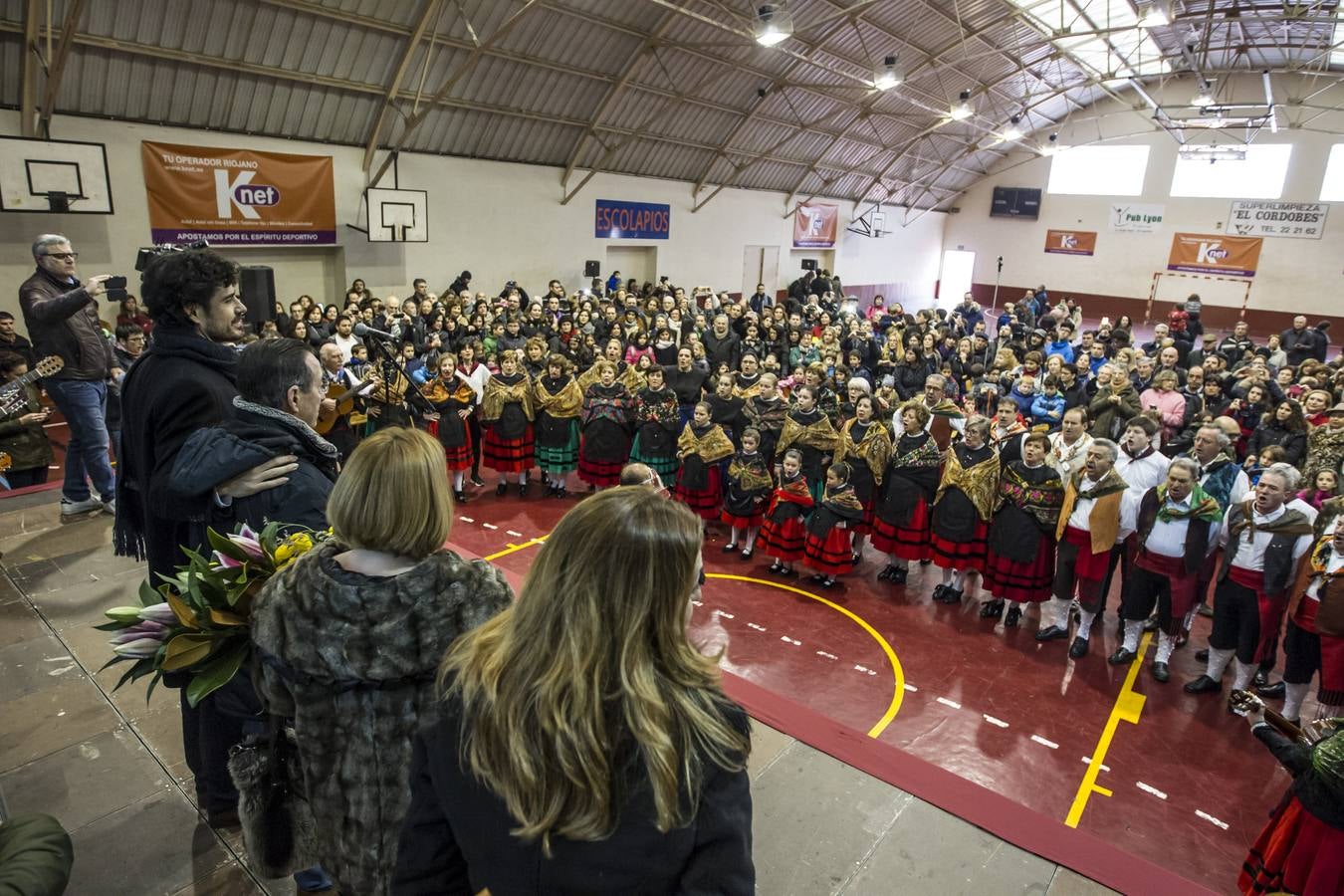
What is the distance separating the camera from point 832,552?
21.7 feet

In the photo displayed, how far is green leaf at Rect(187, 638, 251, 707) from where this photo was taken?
2143mm

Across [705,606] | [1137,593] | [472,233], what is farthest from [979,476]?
[472,233]

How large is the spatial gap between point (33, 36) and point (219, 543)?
11039 millimetres

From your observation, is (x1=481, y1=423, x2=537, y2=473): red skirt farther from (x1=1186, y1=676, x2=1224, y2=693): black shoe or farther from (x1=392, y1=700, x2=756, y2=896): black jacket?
(x1=392, y1=700, x2=756, y2=896): black jacket

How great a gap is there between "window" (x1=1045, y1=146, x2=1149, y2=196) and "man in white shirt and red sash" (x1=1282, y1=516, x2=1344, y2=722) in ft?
86.1

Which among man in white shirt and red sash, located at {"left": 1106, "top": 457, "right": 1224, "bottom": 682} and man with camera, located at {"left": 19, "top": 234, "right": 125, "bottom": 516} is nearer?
man with camera, located at {"left": 19, "top": 234, "right": 125, "bottom": 516}

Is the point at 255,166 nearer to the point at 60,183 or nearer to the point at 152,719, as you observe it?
the point at 60,183

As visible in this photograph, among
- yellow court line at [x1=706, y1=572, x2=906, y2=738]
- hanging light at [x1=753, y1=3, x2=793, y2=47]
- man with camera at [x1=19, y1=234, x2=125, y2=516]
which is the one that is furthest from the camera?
hanging light at [x1=753, y1=3, x2=793, y2=47]

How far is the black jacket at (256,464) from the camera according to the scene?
2324 millimetres

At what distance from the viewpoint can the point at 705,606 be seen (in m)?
6.34

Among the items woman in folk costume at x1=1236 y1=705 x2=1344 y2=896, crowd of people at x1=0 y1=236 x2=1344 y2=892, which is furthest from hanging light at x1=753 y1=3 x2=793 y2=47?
woman in folk costume at x1=1236 y1=705 x2=1344 y2=896

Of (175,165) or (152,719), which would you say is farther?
(175,165)

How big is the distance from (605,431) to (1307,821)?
6.37 m

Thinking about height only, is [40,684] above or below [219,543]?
below
